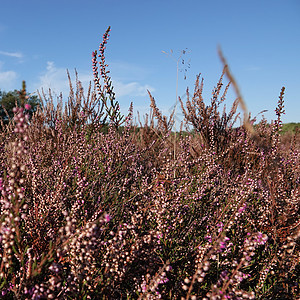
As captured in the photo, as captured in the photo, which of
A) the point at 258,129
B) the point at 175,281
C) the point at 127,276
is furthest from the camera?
the point at 258,129

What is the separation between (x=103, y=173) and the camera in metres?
2.85

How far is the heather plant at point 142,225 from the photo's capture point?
4.35 feet

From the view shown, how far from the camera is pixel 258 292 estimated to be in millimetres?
2021

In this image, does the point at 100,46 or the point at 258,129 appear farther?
the point at 258,129

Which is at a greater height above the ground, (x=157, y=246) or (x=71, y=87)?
(x=71, y=87)

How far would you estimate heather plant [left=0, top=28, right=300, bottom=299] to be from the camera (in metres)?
1.33

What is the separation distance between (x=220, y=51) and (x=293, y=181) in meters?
3.47

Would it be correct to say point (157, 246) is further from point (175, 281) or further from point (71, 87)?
point (71, 87)

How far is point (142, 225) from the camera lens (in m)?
2.12

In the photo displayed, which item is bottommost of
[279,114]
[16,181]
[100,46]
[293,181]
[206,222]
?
[206,222]

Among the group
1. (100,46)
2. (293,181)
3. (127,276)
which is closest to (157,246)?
(127,276)

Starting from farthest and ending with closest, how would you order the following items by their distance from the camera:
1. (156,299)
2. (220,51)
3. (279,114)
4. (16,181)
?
(279,114), (156,299), (16,181), (220,51)

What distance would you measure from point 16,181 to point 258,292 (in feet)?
6.56

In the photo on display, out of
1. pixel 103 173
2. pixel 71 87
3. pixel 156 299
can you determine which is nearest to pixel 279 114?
pixel 103 173
